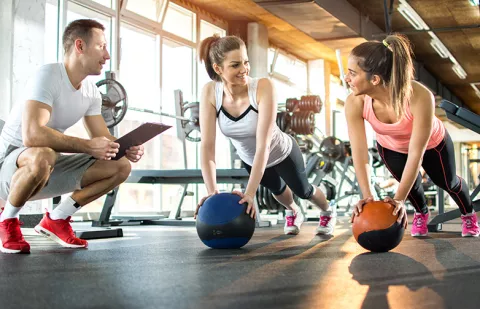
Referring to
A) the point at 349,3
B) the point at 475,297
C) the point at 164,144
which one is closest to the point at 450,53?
the point at 349,3

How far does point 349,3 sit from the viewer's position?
8633mm

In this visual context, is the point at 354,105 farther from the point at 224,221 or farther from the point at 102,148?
the point at 102,148

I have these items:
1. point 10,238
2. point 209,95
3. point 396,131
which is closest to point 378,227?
point 396,131

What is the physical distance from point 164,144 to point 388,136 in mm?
5846

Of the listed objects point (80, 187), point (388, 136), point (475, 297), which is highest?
point (388, 136)

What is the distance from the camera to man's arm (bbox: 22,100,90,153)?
2264 millimetres

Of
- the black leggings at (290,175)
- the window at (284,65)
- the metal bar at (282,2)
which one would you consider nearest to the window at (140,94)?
the metal bar at (282,2)

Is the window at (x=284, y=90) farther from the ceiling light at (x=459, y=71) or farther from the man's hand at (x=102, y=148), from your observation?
the man's hand at (x=102, y=148)

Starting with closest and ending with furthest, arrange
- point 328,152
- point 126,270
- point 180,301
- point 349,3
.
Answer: point 180,301 < point 126,270 < point 328,152 < point 349,3

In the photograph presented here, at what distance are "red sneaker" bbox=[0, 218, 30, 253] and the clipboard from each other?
478 mm

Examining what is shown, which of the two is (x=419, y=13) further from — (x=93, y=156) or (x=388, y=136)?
Result: (x=93, y=156)

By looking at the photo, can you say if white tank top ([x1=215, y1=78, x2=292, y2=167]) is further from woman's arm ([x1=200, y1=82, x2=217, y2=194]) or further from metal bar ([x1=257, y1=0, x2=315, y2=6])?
metal bar ([x1=257, y1=0, x2=315, y2=6])

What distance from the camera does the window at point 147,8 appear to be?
7.74 meters

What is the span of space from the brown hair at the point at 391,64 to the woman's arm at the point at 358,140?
7.4 inches
